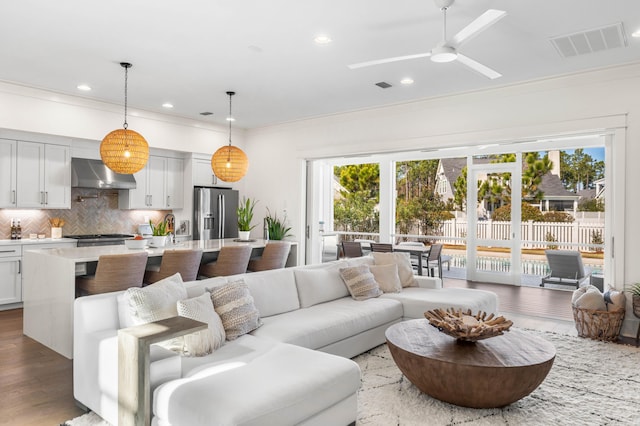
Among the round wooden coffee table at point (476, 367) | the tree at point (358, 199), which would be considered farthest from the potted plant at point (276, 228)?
the round wooden coffee table at point (476, 367)

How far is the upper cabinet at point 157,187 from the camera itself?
7.18 meters

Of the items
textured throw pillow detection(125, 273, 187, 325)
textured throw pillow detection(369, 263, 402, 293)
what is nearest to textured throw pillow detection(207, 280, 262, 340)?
textured throw pillow detection(125, 273, 187, 325)

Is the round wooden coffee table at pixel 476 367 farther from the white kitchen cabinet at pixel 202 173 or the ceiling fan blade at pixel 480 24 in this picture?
the white kitchen cabinet at pixel 202 173

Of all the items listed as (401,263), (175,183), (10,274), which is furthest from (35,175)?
(401,263)

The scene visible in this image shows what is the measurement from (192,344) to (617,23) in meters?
4.17

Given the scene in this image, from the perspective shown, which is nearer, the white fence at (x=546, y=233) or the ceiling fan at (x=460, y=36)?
the ceiling fan at (x=460, y=36)

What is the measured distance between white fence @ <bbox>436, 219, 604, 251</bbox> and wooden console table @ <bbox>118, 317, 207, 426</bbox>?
23.4ft

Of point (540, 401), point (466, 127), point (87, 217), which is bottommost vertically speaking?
point (540, 401)

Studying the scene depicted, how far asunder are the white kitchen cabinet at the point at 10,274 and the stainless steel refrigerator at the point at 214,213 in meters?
2.68

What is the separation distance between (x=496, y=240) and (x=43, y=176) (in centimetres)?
761

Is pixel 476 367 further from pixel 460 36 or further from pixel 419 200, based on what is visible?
pixel 419 200

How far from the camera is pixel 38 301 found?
4.26 m

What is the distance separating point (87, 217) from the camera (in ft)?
22.7

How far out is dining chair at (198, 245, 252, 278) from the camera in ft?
16.3
